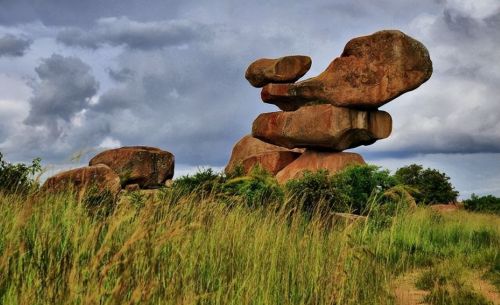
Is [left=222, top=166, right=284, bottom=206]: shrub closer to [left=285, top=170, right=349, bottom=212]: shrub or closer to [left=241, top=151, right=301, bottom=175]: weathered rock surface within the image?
[left=285, top=170, right=349, bottom=212]: shrub

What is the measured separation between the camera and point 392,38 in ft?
82.8

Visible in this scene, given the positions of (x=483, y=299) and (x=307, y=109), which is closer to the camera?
(x=483, y=299)

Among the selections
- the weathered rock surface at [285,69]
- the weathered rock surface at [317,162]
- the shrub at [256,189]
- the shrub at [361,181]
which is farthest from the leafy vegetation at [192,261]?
the weathered rock surface at [285,69]

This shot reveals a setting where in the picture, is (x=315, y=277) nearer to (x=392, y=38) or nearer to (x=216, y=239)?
(x=216, y=239)

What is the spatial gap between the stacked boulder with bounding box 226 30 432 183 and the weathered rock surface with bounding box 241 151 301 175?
0.05 metres

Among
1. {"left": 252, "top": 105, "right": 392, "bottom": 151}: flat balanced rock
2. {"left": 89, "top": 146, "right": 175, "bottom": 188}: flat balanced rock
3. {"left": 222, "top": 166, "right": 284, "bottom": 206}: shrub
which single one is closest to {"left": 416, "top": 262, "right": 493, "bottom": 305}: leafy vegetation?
{"left": 222, "top": 166, "right": 284, "bottom": 206}: shrub

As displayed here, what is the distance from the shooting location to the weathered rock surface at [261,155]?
94.8ft

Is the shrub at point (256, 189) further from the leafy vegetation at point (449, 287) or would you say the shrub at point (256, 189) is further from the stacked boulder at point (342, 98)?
the stacked boulder at point (342, 98)

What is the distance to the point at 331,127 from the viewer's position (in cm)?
2569

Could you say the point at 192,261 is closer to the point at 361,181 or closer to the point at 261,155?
the point at 361,181

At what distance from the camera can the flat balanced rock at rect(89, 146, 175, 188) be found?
26.4 m

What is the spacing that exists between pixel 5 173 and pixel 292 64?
54.7 ft

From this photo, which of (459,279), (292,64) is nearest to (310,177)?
(459,279)

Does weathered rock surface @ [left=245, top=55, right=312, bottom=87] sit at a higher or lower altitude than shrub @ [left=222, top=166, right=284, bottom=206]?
higher
